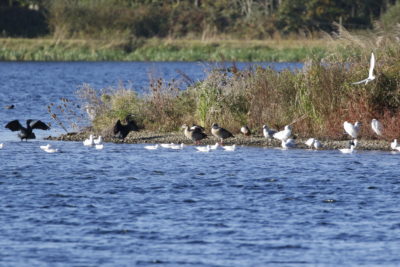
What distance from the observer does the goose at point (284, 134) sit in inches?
787

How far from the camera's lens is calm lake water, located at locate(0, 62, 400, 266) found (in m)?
11.4

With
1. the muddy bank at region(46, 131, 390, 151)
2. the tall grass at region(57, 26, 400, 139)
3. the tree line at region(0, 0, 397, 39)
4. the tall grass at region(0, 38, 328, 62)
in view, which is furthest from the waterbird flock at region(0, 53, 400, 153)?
the tree line at region(0, 0, 397, 39)

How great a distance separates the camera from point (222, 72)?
22.7 meters

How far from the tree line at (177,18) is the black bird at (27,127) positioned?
42.2m

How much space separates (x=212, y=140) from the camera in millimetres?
21312

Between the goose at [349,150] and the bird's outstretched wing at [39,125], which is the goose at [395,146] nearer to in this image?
the goose at [349,150]

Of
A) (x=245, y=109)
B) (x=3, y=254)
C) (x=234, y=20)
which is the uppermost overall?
(x=234, y=20)

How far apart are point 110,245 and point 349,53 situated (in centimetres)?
1215

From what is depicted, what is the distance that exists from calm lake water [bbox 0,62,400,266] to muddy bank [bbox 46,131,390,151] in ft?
1.52

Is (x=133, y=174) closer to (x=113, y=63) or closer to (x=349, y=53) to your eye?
(x=349, y=53)

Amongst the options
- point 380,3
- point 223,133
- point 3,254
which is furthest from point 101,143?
point 380,3

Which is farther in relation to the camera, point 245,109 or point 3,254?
point 245,109

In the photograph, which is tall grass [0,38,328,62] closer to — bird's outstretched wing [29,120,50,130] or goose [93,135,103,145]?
bird's outstretched wing [29,120,50,130]

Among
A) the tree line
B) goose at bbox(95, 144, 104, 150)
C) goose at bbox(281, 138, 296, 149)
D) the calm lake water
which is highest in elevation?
the tree line
